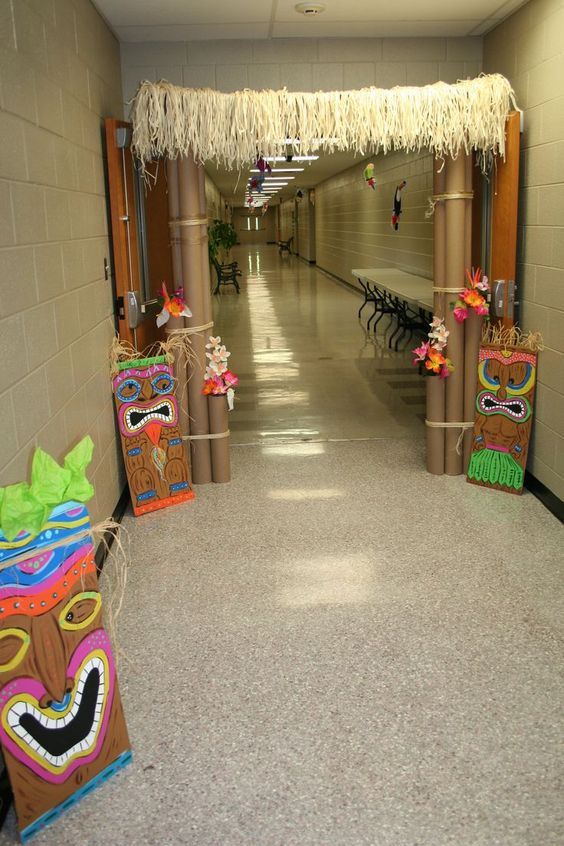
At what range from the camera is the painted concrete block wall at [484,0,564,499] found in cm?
363

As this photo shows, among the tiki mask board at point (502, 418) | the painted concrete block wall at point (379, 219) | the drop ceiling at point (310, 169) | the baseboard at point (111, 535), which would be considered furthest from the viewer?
the drop ceiling at point (310, 169)

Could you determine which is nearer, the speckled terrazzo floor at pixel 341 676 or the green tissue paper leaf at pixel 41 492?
the green tissue paper leaf at pixel 41 492

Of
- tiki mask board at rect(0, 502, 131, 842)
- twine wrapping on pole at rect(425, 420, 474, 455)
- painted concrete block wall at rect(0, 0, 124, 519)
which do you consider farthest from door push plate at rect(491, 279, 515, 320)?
tiki mask board at rect(0, 502, 131, 842)

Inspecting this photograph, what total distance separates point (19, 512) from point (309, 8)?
3.22 metres

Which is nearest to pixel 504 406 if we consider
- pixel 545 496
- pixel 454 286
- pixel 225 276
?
pixel 545 496

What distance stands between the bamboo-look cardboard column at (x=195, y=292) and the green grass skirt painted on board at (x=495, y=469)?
1512 millimetres

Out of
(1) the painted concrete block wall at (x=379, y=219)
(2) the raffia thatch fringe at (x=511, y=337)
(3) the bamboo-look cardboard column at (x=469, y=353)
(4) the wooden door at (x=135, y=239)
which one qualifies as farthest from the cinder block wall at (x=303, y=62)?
(1) the painted concrete block wall at (x=379, y=219)

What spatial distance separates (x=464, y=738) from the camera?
86.2 inches

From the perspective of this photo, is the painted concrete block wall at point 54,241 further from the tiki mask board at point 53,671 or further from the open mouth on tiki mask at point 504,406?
the open mouth on tiki mask at point 504,406

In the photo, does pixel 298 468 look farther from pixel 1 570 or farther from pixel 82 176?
pixel 1 570

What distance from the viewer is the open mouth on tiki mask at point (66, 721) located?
1.80 meters

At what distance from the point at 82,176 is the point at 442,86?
186 centimetres

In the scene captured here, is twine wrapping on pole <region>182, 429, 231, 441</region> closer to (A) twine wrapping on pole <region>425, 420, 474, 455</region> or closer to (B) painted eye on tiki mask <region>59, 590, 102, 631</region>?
(A) twine wrapping on pole <region>425, 420, 474, 455</region>

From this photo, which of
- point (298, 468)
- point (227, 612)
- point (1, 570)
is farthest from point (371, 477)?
point (1, 570)
